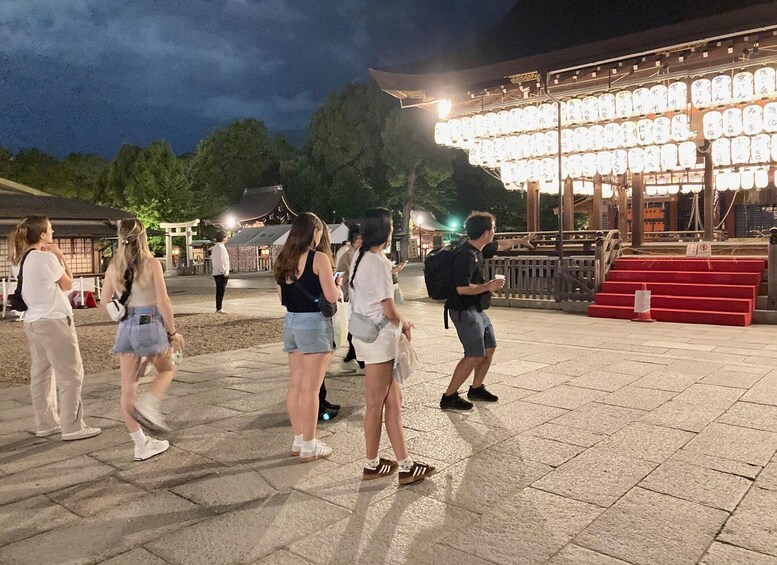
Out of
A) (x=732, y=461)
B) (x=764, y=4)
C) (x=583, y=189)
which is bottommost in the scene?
(x=732, y=461)

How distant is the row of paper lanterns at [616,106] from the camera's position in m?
12.7

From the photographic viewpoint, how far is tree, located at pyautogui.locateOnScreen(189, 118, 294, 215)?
1958 inches

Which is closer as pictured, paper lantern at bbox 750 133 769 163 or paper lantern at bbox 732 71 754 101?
paper lantern at bbox 732 71 754 101

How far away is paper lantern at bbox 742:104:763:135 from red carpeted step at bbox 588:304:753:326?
207 inches

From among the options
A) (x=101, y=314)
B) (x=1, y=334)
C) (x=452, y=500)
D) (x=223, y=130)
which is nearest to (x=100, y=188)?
(x=223, y=130)

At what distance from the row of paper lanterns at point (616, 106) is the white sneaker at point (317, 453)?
12940mm

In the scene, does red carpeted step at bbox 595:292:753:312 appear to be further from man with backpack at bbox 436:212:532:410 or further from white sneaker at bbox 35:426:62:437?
white sneaker at bbox 35:426:62:437

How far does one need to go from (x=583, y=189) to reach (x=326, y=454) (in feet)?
67.8

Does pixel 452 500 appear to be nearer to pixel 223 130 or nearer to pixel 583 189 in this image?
pixel 583 189

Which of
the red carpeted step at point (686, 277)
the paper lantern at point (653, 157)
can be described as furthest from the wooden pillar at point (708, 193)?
the red carpeted step at point (686, 277)

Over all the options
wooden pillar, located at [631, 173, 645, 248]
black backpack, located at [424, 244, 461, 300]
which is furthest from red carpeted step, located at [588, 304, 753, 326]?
black backpack, located at [424, 244, 461, 300]

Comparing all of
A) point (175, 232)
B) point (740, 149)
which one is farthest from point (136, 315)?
point (175, 232)

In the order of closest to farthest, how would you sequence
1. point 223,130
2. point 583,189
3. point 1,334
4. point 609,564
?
point 609,564 → point 1,334 → point 583,189 → point 223,130

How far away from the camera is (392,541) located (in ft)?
9.64
